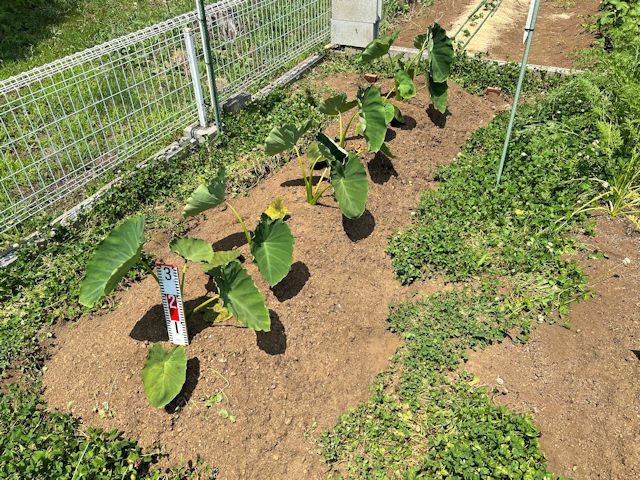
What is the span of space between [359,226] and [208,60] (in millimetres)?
2541

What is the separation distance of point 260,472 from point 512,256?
2525 millimetres

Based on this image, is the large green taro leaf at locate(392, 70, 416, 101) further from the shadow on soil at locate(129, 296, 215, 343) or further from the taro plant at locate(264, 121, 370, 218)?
the shadow on soil at locate(129, 296, 215, 343)

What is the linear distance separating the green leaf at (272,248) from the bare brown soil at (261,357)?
1.06 feet

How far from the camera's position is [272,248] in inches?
131

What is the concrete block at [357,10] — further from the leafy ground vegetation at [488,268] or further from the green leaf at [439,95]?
the leafy ground vegetation at [488,268]

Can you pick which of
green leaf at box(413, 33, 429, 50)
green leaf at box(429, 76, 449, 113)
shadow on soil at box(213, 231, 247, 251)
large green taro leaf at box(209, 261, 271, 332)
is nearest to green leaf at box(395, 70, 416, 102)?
green leaf at box(429, 76, 449, 113)

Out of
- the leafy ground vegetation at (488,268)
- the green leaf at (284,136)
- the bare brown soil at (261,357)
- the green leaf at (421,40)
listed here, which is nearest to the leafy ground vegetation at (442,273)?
the leafy ground vegetation at (488,268)

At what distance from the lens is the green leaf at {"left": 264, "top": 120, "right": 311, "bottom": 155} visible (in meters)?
4.02

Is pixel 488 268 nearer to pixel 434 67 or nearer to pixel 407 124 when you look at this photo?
pixel 407 124

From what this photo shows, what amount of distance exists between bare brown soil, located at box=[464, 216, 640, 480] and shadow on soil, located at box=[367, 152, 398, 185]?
196 cm

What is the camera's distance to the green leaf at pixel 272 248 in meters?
3.27

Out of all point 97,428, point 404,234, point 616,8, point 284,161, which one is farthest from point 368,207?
point 616,8

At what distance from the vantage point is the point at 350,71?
23.8 ft

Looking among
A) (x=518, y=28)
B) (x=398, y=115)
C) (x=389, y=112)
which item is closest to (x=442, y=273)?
(x=389, y=112)
